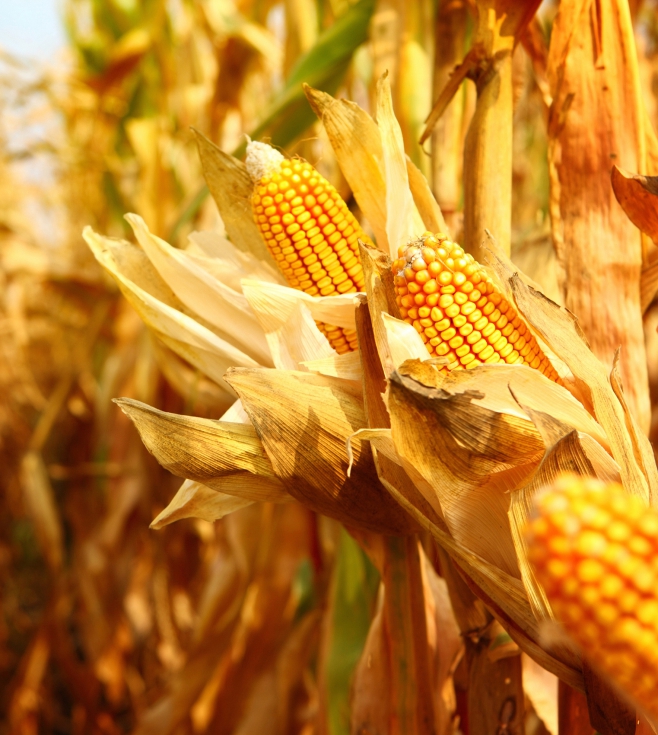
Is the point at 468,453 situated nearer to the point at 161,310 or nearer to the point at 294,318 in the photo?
the point at 294,318

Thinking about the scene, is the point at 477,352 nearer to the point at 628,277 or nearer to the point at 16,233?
the point at 628,277

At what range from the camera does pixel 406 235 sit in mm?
456

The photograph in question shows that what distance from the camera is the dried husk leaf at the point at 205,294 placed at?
52 cm

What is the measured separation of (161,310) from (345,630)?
1.46ft

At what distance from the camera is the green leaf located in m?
0.73

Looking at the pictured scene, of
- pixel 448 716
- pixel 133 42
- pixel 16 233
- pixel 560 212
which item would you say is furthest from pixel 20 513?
pixel 560 212

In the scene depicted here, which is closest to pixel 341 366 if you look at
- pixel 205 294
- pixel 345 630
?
pixel 205 294

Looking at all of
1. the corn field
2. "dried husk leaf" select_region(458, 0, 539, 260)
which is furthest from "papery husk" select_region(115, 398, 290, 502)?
"dried husk leaf" select_region(458, 0, 539, 260)

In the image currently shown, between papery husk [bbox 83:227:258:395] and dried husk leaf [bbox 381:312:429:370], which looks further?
papery husk [bbox 83:227:258:395]

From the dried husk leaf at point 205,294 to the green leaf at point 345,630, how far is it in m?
0.28

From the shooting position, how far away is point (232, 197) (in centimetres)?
55

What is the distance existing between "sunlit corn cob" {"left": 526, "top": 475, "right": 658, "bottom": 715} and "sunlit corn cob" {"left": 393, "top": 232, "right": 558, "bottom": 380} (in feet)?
0.59

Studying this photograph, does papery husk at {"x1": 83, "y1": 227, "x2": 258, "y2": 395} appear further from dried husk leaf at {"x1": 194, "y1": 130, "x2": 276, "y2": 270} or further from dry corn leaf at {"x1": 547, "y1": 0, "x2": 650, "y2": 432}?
dry corn leaf at {"x1": 547, "y1": 0, "x2": 650, "y2": 432}

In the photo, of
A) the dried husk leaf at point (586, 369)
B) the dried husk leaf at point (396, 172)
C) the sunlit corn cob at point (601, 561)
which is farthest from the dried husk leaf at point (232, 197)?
the sunlit corn cob at point (601, 561)
